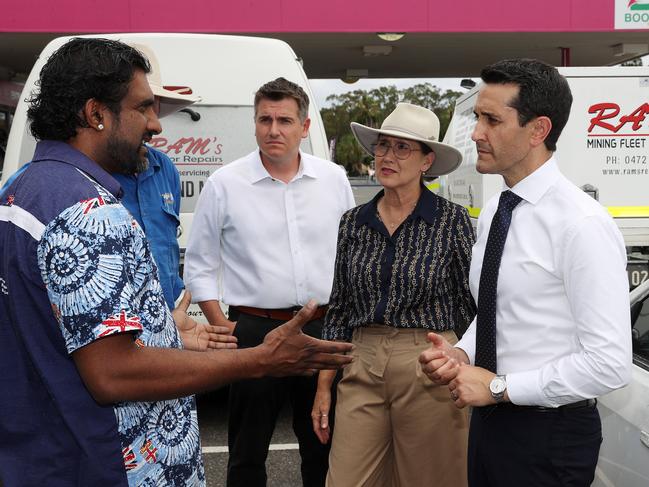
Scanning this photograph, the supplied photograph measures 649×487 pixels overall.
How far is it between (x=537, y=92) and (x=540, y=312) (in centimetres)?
63

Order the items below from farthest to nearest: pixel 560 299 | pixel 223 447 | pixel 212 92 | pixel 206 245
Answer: pixel 212 92
pixel 223 447
pixel 206 245
pixel 560 299

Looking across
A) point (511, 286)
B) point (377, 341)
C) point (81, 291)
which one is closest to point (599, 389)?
point (511, 286)

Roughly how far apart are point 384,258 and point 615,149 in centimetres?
472

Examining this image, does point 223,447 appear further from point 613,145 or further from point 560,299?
point 613,145

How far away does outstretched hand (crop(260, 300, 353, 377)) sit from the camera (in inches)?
Result: 70.2

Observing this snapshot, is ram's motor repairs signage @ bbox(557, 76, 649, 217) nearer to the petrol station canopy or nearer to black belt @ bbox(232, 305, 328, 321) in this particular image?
black belt @ bbox(232, 305, 328, 321)

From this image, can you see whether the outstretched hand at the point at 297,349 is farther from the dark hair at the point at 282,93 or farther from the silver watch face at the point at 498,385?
the dark hair at the point at 282,93

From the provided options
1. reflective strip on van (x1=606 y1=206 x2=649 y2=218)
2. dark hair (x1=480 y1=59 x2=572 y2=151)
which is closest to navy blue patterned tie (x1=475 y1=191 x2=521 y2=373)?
dark hair (x1=480 y1=59 x2=572 y2=151)

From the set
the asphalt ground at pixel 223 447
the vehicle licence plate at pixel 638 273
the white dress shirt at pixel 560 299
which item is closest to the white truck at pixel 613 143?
the vehicle licence plate at pixel 638 273

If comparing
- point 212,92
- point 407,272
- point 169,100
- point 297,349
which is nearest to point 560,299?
point 297,349

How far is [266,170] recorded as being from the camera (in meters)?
3.82

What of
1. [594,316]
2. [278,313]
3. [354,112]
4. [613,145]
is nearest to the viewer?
[594,316]

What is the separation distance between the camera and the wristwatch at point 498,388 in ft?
7.00

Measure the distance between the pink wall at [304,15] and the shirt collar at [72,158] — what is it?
9.80 meters
